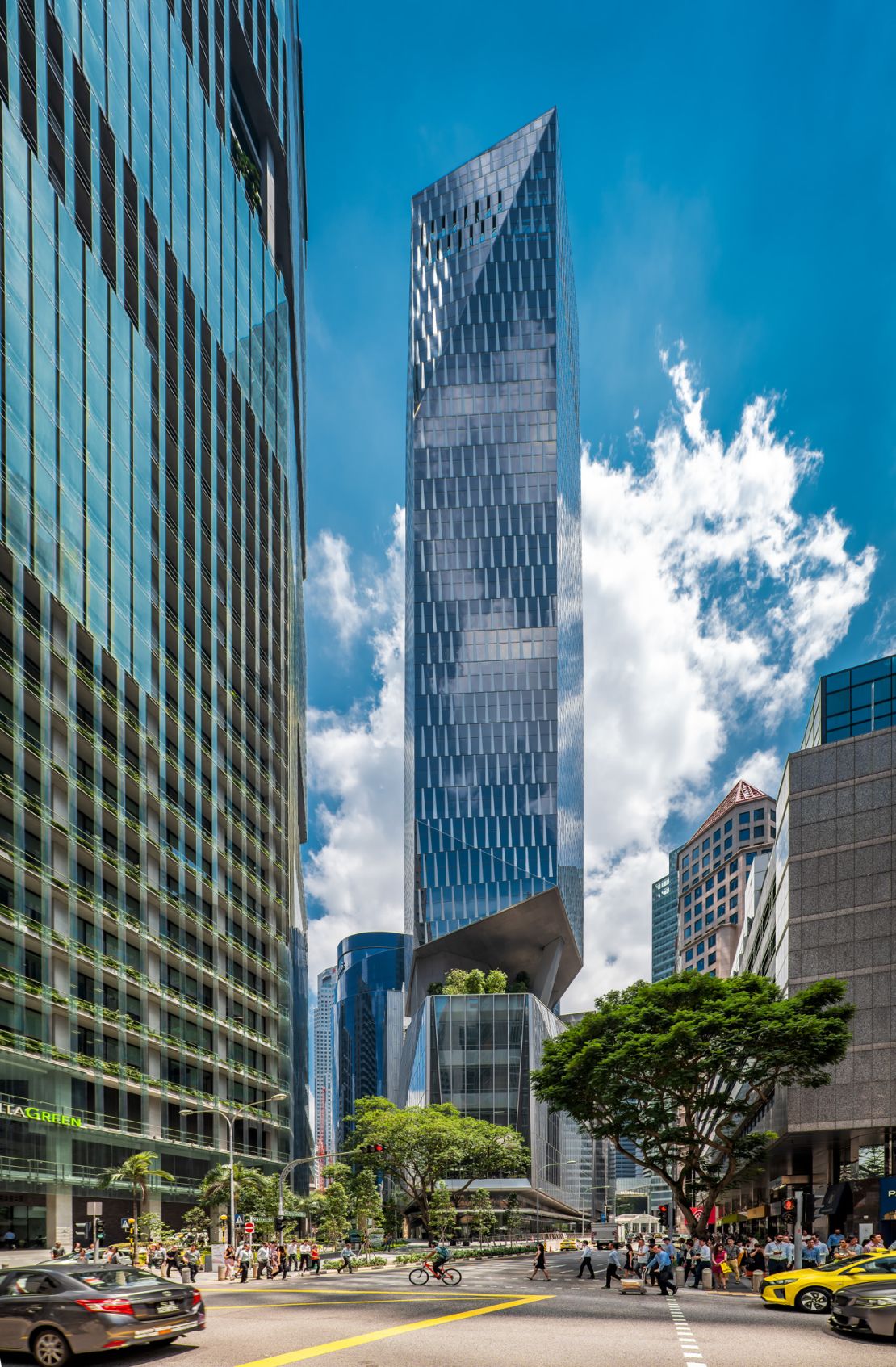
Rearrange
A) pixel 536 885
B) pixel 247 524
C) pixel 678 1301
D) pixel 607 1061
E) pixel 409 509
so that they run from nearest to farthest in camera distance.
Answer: pixel 678 1301, pixel 607 1061, pixel 247 524, pixel 536 885, pixel 409 509

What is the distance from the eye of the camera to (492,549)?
467ft

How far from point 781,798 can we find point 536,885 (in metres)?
58.9

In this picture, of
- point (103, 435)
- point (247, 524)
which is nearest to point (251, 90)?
point (247, 524)

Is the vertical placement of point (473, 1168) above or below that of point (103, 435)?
below

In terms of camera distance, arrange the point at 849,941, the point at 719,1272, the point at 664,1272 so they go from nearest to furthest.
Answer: the point at 664,1272 → the point at 719,1272 → the point at 849,941

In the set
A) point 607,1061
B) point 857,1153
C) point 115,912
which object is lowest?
point 857,1153

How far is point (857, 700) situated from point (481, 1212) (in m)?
46.2

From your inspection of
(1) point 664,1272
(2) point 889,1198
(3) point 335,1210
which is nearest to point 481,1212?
(3) point 335,1210

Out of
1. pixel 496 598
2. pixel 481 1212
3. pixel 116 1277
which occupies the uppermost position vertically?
pixel 496 598

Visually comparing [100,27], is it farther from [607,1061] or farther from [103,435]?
[607,1061]

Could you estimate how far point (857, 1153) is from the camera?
6147 centimetres

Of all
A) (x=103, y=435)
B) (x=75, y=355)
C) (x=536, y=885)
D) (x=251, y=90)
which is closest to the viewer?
(x=75, y=355)

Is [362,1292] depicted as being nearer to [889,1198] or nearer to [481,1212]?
[889,1198]

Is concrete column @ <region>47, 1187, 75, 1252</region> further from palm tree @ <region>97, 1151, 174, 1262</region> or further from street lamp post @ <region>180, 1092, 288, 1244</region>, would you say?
street lamp post @ <region>180, 1092, 288, 1244</region>
